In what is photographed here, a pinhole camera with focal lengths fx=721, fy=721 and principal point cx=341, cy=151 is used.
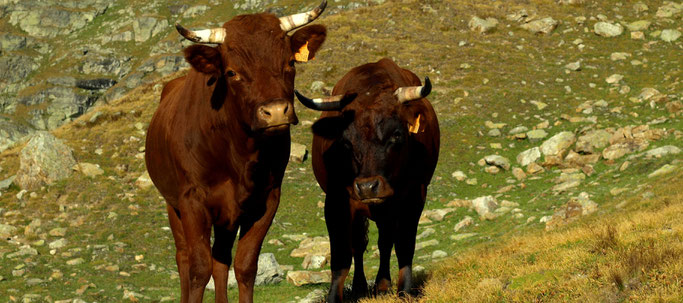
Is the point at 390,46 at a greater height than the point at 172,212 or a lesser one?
lesser

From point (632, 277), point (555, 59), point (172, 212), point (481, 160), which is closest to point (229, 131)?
point (172, 212)

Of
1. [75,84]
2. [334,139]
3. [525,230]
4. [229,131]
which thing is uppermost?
[229,131]

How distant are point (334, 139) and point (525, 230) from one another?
7240mm

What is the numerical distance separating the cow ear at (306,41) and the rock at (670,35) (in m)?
27.5

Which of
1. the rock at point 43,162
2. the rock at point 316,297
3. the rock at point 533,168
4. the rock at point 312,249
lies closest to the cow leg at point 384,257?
the rock at point 316,297

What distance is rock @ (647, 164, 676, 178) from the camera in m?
17.1

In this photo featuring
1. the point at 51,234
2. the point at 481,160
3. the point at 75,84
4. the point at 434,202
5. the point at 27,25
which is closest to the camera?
the point at 51,234

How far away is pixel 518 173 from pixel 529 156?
0.96 m

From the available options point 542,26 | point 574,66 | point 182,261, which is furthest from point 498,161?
point 542,26

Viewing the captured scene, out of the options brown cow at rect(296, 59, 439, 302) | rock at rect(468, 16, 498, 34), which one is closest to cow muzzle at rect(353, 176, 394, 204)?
brown cow at rect(296, 59, 439, 302)

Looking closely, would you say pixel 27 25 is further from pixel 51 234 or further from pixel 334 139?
pixel 334 139

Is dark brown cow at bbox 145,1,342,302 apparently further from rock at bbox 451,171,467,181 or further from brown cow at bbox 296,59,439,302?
rock at bbox 451,171,467,181

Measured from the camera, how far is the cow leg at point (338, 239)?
30.0 feet

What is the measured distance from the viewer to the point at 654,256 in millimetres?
7246
